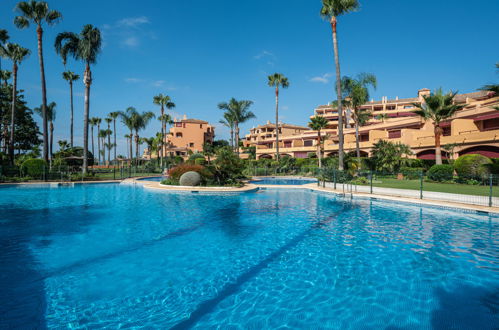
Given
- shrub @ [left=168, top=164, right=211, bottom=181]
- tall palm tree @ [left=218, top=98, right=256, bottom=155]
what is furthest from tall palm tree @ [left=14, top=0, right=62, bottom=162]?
tall palm tree @ [left=218, top=98, right=256, bottom=155]

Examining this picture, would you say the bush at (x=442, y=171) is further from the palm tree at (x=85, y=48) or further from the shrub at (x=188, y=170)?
the palm tree at (x=85, y=48)

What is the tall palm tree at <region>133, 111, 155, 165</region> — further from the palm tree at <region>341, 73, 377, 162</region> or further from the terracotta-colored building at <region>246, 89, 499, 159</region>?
the palm tree at <region>341, 73, 377, 162</region>

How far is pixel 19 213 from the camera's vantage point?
1184 cm

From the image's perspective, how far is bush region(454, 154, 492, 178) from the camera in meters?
20.9

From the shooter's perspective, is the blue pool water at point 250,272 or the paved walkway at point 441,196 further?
the paved walkway at point 441,196

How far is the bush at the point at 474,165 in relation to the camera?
20938mm

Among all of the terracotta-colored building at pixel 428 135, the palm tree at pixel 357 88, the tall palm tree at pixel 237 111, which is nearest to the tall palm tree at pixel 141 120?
the tall palm tree at pixel 237 111

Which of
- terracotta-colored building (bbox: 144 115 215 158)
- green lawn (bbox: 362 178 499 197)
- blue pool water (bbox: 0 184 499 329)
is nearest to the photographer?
blue pool water (bbox: 0 184 499 329)

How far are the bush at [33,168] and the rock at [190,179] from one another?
47.6 feet

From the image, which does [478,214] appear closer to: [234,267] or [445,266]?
[445,266]

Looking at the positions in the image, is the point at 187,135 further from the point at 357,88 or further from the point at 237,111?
the point at 357,88

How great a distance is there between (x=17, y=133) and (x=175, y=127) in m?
35.6

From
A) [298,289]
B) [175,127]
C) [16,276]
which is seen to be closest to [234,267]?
[298,289]

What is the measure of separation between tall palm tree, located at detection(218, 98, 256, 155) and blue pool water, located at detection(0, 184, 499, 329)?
38722 millimetres
